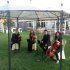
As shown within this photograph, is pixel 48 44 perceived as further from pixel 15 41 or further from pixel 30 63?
pixel 15 41

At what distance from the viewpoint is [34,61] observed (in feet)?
50.2

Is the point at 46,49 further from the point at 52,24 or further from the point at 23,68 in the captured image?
the point at 52,24

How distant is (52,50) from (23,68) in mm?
1722

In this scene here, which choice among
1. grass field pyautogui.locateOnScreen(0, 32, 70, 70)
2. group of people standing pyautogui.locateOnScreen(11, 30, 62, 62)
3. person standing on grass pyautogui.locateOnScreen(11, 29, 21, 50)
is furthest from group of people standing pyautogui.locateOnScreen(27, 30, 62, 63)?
person standing on grass pyautogui.locateOnScreen(11, 29, 21, 50)

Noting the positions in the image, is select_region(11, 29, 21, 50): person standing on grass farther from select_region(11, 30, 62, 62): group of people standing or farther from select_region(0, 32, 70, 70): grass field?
select_region(0, 32, 70, 70): grass field

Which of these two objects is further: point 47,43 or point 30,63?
point 47,43

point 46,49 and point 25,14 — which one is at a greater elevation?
point 25,14

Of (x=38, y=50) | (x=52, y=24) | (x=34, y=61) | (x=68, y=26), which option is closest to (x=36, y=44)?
(x=38, y=50)

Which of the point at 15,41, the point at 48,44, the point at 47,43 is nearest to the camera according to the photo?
the point at 48,44

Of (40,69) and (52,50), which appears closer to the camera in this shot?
(40,69)

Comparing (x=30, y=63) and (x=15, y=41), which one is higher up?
(x=15, y=41)

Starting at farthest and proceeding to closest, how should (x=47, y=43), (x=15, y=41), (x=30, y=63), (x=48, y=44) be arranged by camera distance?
(x=15, y=41) → (x=47, y=43) → (x=48, y=44) → (x=30, y=63)

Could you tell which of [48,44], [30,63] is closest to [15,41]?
[48,44]

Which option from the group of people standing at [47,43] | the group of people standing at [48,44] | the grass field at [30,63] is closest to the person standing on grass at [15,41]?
the group of people standing at [47,43]
